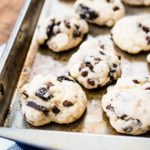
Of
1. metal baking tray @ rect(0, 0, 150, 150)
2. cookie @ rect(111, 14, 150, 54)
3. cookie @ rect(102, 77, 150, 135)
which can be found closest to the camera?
metal baking tray @ rect(0, 0, 150, 150)

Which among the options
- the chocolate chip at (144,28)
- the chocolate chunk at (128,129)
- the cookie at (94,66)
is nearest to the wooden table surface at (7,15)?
the cookie at (94,66)

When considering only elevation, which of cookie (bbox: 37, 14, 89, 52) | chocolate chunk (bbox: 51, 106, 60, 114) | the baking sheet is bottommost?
the baking sheet

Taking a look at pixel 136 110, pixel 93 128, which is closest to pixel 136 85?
pixel 136 110

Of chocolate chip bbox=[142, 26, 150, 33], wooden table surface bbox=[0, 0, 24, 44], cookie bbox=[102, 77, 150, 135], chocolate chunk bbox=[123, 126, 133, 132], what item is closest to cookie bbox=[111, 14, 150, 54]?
chocolate chip bbox=[142, 26, 150, 33]

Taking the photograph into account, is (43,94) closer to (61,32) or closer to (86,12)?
(61,32)

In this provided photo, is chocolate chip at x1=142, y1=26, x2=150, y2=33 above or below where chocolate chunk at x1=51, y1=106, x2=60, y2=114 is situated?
below

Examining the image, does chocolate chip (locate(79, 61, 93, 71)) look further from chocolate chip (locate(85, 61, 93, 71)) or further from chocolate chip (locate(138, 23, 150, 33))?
chocolate chip (locate(138, 23, 150, 33))

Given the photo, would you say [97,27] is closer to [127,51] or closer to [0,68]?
[127,51]
